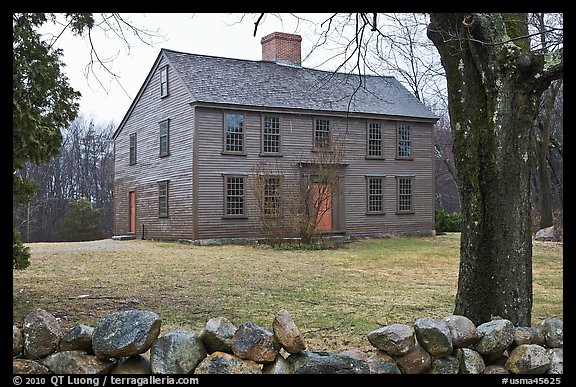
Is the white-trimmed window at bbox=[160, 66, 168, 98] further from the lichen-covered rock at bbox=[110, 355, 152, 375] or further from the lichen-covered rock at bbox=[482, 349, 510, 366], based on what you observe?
the lichen-covered rock at bbox=[482, 349, 510, 366]

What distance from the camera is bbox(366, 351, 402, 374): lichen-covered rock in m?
3.89

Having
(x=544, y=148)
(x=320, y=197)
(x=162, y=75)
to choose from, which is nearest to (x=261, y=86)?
(x=162, y=75)

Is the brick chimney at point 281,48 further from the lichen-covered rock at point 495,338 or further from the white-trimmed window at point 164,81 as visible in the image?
the lichen-covered rock at point 495,338

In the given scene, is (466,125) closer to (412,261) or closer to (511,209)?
(511,209)

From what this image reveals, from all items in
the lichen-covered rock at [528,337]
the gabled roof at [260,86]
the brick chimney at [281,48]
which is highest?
the brick chimney at [281,48]

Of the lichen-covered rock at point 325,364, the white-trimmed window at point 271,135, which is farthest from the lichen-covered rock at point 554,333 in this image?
the white-trimmed window at point 271,135

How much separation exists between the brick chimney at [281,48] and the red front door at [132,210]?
848 centimetres

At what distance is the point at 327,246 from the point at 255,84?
7395 millimetres

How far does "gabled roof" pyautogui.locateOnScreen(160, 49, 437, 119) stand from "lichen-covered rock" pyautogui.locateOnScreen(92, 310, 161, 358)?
53.5ft

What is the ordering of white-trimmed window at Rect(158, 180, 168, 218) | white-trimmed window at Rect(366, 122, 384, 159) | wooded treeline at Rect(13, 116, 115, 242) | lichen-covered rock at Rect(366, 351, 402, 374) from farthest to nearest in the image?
wooded treeline at Rect(13, 116, 115, 242) < white-trimmed window at Rect(366, 122, 384, 159) < white-trimmed window at Rect(158, 180, 168, 218) < lichen-covered rock at Rect(366, 351, 402, 374)

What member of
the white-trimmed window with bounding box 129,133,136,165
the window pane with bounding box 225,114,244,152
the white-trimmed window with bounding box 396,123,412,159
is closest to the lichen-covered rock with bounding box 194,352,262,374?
the window pane with bounding box 225,114,244,152

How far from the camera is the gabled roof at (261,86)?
20812mm

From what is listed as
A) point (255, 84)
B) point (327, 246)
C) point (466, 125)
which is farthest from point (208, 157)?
point (466, 125)

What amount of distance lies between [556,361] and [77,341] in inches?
137
